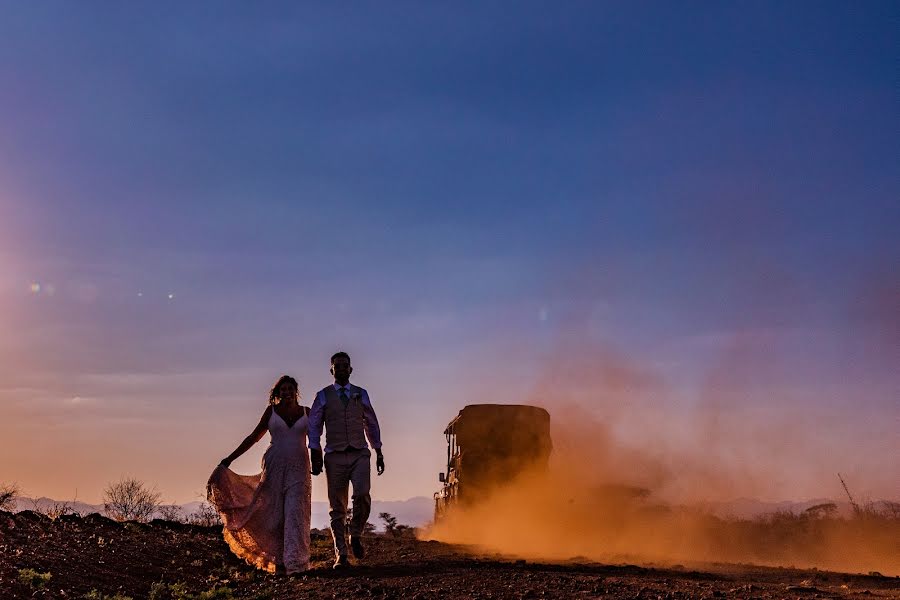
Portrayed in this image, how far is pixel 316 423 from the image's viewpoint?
1203 centimetres

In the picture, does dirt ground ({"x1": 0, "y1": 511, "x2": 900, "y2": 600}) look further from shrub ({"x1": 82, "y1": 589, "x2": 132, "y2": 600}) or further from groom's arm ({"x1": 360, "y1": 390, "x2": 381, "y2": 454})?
groom's arm ({"x1": 360, "y1": 390, "x2": 381, "y2": 454})

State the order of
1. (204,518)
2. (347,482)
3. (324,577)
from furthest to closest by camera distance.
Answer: (204,518), (347,482), (324,577)

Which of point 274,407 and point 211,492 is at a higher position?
point 274,407

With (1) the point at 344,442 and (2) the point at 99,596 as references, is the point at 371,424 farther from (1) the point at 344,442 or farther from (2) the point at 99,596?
(2) the point at 99,596

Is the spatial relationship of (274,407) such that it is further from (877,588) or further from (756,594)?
(877,588)

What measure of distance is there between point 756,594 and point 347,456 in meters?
5.36

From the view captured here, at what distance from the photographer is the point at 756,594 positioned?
29.5ft

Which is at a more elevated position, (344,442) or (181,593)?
(344,442)

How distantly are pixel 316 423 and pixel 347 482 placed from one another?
0.90m

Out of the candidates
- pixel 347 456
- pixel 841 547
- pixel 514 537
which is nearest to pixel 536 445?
pixel 514 537

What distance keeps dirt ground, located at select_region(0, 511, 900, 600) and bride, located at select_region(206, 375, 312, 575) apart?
1.38 feet

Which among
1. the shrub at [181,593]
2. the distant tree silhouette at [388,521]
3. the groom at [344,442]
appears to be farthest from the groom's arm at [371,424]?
the distant tree silhouette at [388,521]

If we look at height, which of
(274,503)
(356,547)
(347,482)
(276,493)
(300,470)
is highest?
(300,470)

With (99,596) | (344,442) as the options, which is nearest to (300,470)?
(344,442)
